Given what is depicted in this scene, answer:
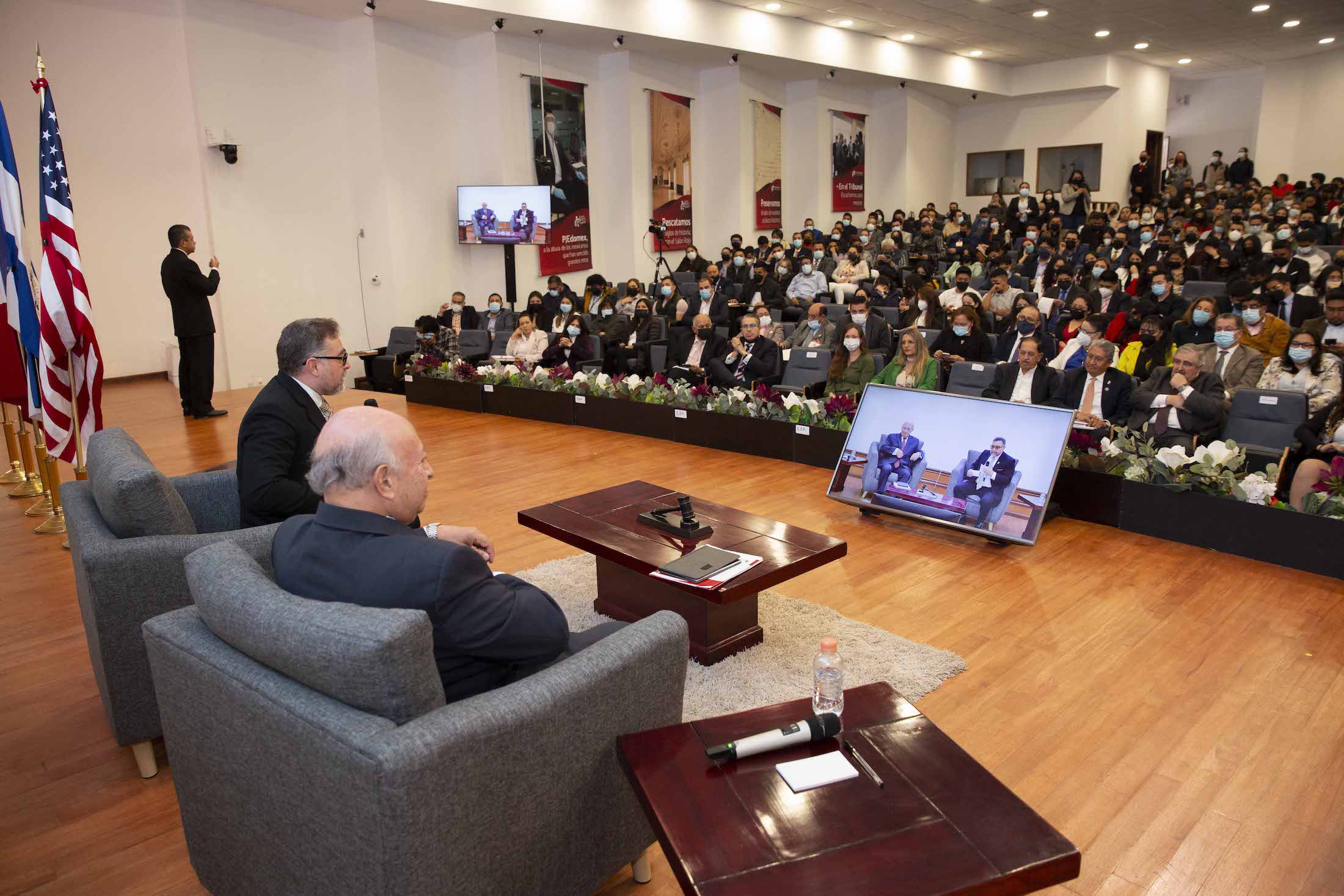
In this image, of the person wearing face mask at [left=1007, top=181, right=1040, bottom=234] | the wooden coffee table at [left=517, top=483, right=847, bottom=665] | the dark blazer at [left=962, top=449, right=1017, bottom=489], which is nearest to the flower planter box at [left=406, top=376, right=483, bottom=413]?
the wooden coffee table at [left=517, top=483, right=847, bottom=665]

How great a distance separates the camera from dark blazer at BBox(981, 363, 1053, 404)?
20.9ft

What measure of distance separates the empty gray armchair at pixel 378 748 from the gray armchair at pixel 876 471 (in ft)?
10.9

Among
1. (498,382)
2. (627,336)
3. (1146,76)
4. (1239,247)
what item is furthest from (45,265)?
(1146,76)

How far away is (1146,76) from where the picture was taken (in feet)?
64.7

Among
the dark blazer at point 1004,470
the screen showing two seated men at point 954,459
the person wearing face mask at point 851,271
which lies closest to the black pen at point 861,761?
the screen showing two seated men at point 954,459

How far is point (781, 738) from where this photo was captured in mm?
2008

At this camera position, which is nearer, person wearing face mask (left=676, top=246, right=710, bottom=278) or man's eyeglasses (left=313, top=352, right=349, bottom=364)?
man's eyeglasses (left=313, top=352, right=349, bottom=364)

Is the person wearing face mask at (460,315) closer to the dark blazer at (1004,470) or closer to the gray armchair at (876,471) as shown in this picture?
the gray armchair at (876,471)

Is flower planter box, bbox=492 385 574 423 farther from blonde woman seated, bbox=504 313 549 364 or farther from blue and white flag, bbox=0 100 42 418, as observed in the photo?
blue and white flag, bbox=0 100 42 418

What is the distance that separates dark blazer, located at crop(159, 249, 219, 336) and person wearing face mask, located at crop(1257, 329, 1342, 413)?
851cm

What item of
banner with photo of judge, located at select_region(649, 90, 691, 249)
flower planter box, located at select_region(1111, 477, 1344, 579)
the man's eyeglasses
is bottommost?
flower planter box, located at select_region(1111, 477, 1344, 579)

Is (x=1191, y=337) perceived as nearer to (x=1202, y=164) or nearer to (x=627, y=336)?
(x=627, y=336)

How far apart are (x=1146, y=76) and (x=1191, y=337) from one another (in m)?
15.2

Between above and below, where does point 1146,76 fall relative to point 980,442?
above
